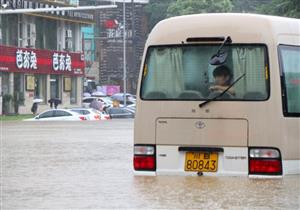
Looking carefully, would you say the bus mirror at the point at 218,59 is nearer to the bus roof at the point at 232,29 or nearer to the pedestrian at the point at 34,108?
the bus roof at the point at 232,29

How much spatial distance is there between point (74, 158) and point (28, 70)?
43531 millimetres

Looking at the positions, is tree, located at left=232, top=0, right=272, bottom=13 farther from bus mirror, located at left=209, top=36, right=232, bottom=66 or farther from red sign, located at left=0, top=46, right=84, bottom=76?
bus mirror, located at left=209, top=36, right=232, bottom=66

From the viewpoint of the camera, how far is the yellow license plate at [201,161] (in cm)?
1183

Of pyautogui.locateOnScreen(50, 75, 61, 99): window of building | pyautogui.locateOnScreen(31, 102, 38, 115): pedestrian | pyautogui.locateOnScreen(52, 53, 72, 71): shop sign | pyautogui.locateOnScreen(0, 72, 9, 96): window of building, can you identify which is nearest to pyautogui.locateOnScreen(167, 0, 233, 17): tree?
pyautogui.locateOnScreen(52, 53, 72, 71): shop sign

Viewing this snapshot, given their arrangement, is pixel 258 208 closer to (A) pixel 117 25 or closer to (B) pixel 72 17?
(B) pixel 72 17

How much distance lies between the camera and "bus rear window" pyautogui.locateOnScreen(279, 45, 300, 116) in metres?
11.8

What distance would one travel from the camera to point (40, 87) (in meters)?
67.1

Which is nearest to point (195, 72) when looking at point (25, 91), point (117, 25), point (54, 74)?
point (25, 91)

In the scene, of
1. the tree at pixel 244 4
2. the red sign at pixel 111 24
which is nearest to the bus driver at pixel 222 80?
the red sign at pixel 111 24

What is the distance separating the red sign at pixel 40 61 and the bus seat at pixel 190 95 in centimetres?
4979

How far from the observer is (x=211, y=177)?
11.9 m

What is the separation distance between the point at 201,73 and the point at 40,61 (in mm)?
54725

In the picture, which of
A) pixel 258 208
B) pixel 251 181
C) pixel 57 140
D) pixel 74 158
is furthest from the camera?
pixel 57 140

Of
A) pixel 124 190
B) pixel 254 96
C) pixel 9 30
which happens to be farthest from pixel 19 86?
pixel 254 96
